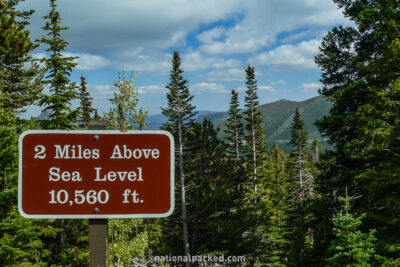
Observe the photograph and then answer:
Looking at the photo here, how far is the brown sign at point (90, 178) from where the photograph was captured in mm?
2561

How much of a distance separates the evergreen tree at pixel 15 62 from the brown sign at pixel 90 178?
16797mm

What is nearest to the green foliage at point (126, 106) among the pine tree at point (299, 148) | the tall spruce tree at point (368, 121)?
the tall spruce tree at point (368, 121)

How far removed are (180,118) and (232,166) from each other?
602cm

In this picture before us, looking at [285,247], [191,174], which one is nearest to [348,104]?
[191,174]

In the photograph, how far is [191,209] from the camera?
24.3 metres

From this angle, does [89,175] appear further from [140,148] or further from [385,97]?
[385,97]

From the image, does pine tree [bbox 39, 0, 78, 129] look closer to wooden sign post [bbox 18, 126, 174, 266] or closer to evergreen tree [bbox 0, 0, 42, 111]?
evergreen tree [bbox 0, 0, 42, 111]

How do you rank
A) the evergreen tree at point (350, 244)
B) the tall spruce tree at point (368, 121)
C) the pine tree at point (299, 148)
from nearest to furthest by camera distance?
the evergreen tree at point (350, 244) < the tall spruce tree at point (368, 121) < the pine tree at point (299, 148)

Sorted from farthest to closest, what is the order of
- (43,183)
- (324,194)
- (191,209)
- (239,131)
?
(239,131), (191,209), (324,194), (43,183)

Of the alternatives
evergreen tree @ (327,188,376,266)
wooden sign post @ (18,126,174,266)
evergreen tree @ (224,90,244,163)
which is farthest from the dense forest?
evergreen tree @ (224,90,244,163)

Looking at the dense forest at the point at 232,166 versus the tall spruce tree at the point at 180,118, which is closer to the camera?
the dense forest at the point at 232,166

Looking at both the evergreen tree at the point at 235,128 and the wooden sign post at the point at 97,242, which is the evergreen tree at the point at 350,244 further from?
the evergreen tree at the point at 235,128

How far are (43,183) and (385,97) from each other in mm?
10950

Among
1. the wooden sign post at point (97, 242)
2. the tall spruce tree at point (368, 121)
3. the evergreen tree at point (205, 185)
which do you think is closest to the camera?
the wooden sign post at point (97, 242)
